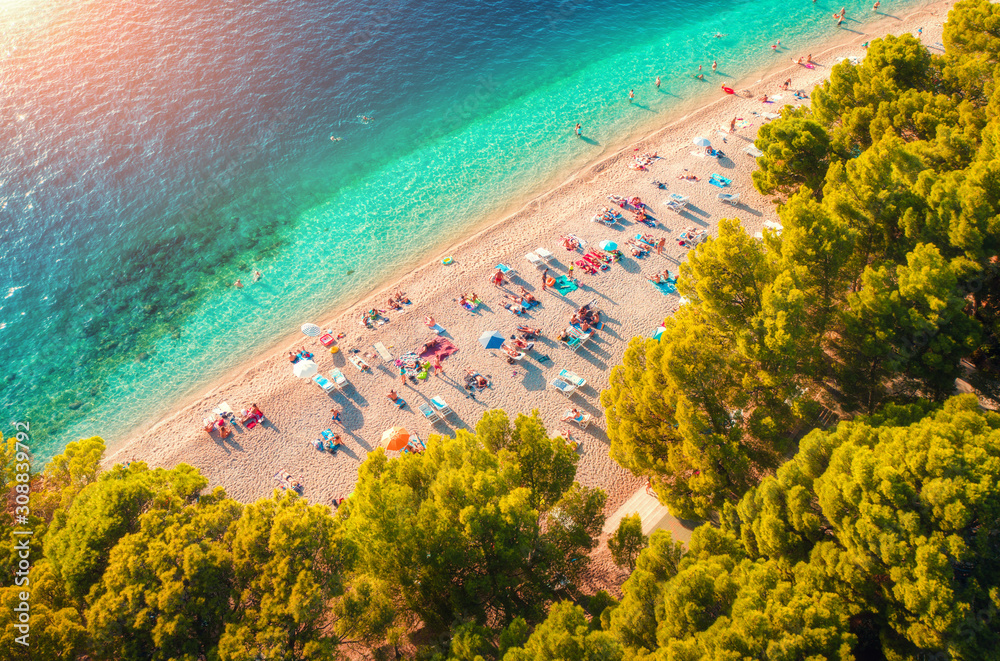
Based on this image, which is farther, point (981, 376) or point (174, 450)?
point (174, 450)

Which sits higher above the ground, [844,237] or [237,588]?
[844,237]

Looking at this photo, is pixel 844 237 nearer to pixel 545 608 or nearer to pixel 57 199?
pixel 545 608

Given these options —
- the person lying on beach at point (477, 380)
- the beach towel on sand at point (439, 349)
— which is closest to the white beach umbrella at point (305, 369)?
the beach towel on sand at point (439, 349)

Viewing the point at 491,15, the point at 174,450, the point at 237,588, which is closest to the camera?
the point at 237,588

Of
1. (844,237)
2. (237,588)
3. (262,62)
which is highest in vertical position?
(262,62)

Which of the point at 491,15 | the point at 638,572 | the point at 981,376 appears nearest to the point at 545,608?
the point at 638,572

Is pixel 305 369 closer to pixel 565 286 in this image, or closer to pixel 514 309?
pixel 514 309

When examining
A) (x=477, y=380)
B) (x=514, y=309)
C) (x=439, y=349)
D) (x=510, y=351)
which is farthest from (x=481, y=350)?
(x=514, y=309)
